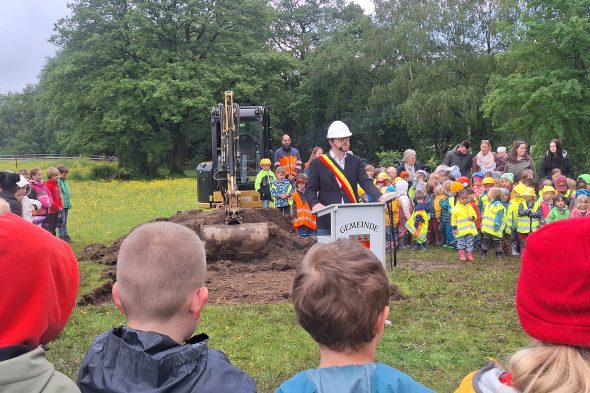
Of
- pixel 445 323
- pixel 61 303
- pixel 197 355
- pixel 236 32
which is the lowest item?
pixel 445 323

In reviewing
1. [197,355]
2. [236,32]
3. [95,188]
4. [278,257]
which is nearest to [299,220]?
[278,257]

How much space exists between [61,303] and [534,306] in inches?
54.5

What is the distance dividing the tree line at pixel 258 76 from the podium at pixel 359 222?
27.3 m

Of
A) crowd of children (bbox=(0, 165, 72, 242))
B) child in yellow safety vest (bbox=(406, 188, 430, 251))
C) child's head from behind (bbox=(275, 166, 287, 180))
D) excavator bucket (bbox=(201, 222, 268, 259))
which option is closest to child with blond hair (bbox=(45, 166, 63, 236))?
crowd of children (bbox=(0, 165, 72, 242))

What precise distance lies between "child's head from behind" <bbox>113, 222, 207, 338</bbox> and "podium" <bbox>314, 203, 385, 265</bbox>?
415cm

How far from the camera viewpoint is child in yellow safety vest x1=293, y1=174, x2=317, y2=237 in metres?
12.5

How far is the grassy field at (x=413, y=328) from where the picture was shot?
546 cm

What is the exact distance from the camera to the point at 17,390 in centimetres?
171

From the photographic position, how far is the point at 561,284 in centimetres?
168

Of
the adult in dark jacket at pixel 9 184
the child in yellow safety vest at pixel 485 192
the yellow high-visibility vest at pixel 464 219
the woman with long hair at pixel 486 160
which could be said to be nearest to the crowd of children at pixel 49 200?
the adult in dark jacket at pixel 9 184

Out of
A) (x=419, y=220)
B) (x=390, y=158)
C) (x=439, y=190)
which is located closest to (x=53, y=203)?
(x=419, y=220)

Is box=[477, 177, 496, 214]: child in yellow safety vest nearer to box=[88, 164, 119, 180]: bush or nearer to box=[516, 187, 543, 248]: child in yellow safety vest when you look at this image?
box=[516, 187, 543, 248]: child in yellow safety vest

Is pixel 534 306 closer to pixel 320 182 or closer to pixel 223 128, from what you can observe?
pixel 320 182

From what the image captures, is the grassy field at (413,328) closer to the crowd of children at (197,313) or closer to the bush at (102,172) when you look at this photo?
the crowd of children at (197,313)
